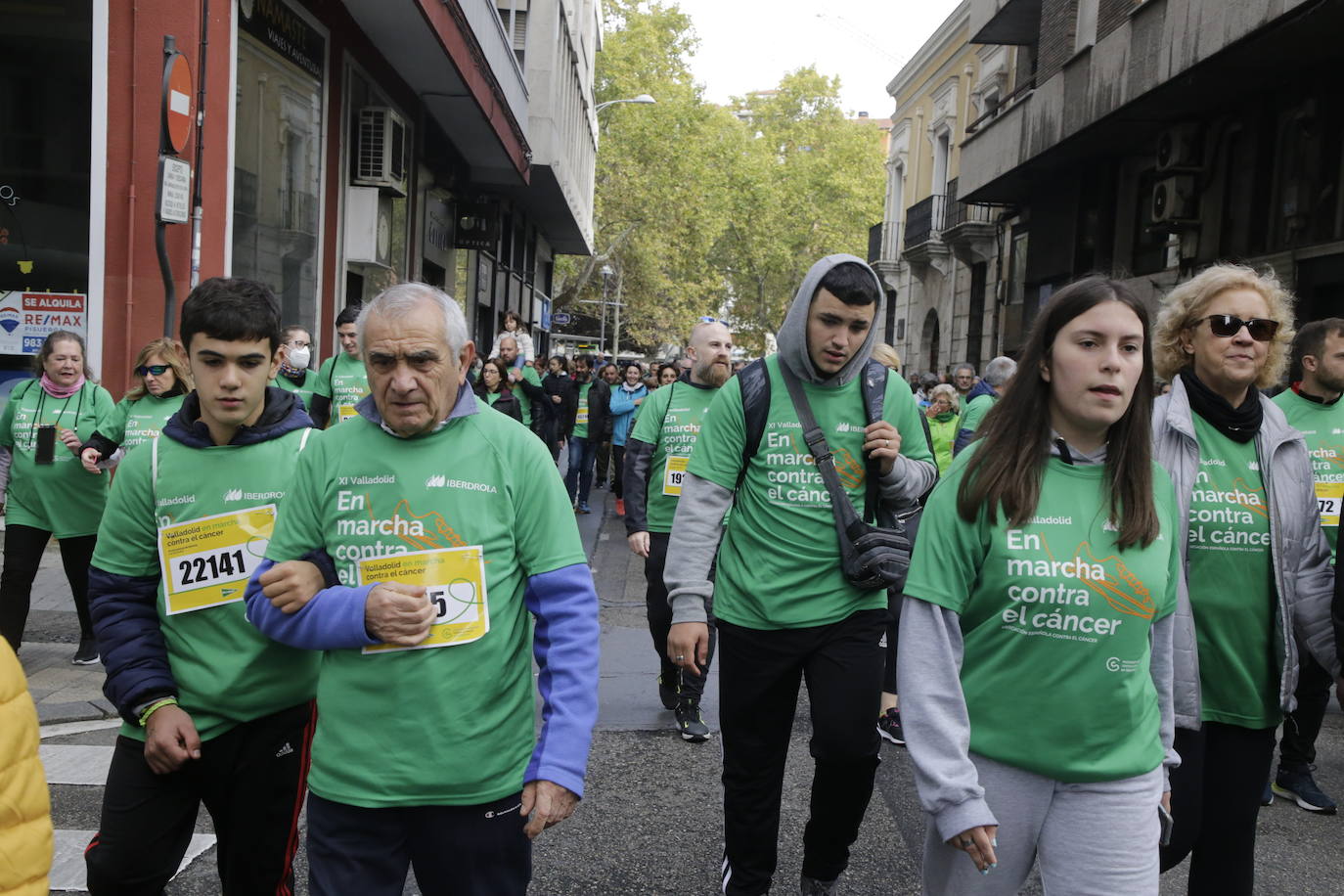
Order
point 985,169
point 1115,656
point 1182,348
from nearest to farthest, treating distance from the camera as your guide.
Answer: point 1115,656
point 1182,348
point 985,169

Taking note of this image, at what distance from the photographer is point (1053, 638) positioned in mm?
2592

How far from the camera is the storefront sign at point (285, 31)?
444 inches

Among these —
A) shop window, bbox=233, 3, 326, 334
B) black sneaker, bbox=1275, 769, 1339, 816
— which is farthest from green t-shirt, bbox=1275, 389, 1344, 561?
shop window, bbox=233, 3, 326, 334

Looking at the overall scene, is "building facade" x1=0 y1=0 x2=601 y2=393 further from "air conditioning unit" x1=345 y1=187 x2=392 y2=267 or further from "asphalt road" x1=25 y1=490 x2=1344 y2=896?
"asphalt road" x1=25 y1=490 x2=1344 y2=896

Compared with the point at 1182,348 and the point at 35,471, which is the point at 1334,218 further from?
the point at 35,471

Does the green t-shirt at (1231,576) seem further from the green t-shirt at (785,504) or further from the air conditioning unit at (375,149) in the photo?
the air conditioning unit at (375,149)

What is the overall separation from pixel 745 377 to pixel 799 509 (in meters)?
0.47

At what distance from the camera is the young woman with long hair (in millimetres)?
2566

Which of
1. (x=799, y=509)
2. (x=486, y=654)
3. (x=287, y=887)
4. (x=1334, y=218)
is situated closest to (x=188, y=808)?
(x=287, y=887)

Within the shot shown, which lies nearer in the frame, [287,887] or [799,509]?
[287,887]

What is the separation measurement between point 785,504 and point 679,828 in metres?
1.64

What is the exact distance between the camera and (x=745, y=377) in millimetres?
4051

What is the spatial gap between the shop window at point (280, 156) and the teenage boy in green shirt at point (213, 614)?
7653mm

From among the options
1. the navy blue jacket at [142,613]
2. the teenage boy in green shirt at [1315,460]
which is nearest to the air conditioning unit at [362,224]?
the teenage boy in green shirt at [1315,460]
